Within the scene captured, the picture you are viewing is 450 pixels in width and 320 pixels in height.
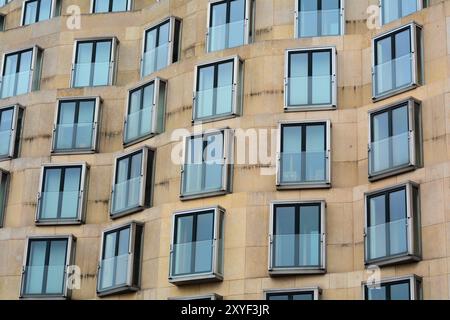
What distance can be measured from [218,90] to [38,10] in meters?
15.9

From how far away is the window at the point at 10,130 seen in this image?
172ft

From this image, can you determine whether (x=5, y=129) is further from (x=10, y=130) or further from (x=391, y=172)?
(x=391, y=172)

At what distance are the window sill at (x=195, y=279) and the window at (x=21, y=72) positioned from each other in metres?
15.3

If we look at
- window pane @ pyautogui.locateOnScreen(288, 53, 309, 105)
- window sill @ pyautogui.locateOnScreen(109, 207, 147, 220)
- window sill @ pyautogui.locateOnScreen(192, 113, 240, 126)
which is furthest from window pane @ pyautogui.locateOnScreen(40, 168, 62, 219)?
window pane @ pyautogui.locateOnScreen(288, 53, 309, 105)

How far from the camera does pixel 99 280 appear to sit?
47.5m

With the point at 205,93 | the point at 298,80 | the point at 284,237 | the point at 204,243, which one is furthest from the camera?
the point at 205,93

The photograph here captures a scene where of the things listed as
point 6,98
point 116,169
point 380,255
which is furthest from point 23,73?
point 380,255

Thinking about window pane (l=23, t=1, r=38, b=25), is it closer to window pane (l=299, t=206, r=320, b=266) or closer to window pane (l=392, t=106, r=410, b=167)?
window pane (l=299, t=206, r=320, b=266)

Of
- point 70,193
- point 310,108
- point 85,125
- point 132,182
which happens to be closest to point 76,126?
point 85,125

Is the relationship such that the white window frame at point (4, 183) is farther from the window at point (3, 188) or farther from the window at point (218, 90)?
the window at point (218, 90)

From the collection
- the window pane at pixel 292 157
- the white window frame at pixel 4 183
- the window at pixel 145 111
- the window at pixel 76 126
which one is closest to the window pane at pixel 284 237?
the window pane at pixel 292 157

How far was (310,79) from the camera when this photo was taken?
45.8 m
